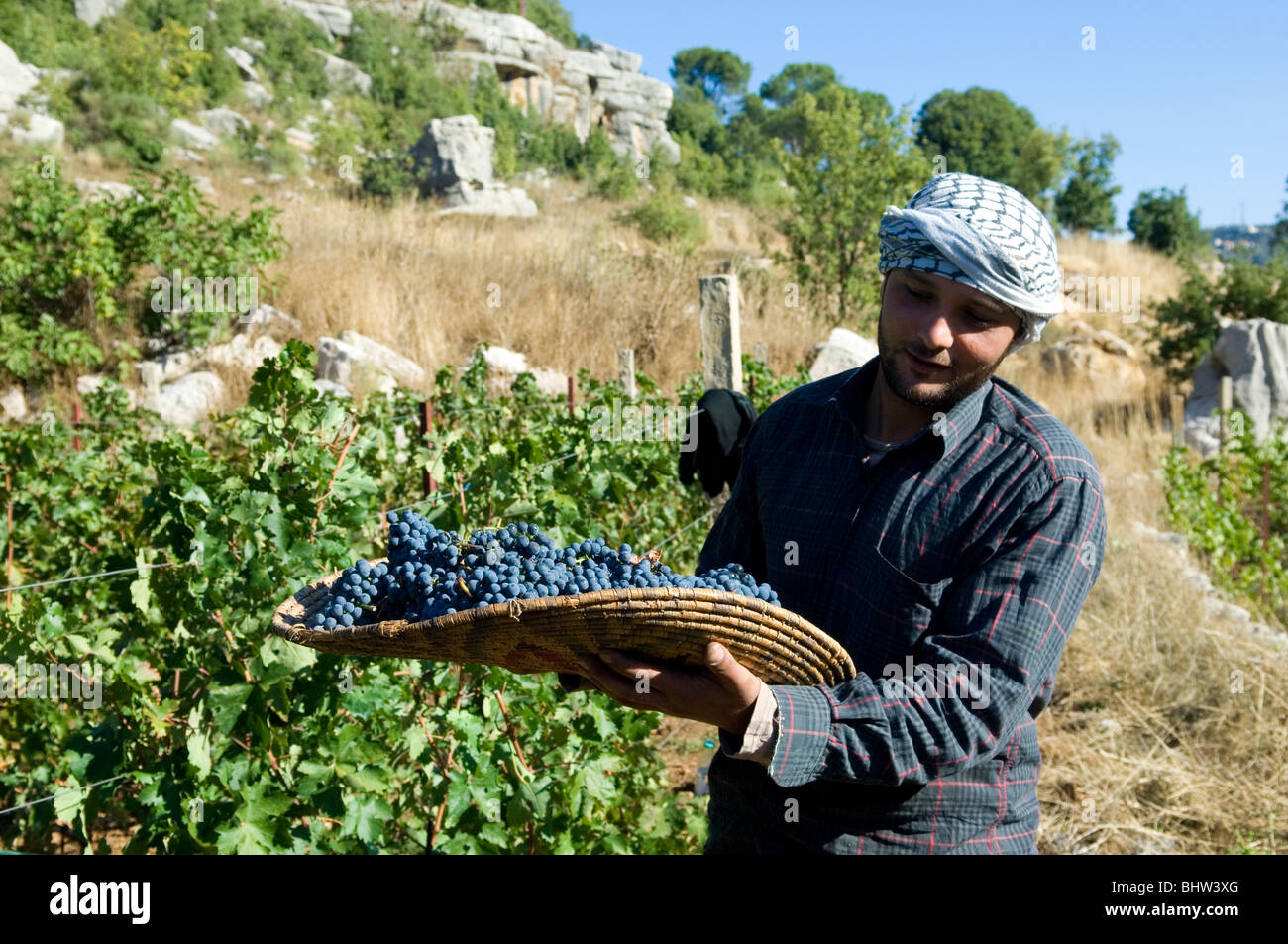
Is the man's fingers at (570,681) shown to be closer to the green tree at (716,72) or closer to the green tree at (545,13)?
the green tree at (545,13)

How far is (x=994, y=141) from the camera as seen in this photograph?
135 feet

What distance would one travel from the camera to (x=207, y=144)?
22.7 meters

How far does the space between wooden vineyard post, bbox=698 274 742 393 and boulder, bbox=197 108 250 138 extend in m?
22.1

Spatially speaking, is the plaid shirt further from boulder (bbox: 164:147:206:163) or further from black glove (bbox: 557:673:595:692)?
boulder (bbox: 164:147:206:163)

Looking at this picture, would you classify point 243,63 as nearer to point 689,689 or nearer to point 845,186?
point 845,186

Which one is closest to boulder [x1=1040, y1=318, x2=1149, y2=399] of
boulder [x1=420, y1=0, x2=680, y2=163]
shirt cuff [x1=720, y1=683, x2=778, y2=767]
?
shirt cuff [x1=720, y1=683, x2=778, y2=767]

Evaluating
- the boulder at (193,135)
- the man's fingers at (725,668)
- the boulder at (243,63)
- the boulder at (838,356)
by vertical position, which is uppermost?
the boulder at (243,63)

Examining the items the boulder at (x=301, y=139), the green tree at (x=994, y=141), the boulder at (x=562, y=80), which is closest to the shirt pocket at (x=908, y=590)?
the boulder at (x=301, y=139)

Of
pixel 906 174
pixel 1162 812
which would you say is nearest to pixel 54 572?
pixel 1162 812

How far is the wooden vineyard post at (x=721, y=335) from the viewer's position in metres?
5.07

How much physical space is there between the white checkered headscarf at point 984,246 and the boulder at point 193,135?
23.2 m

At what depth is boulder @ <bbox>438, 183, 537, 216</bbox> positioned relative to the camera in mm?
20750
